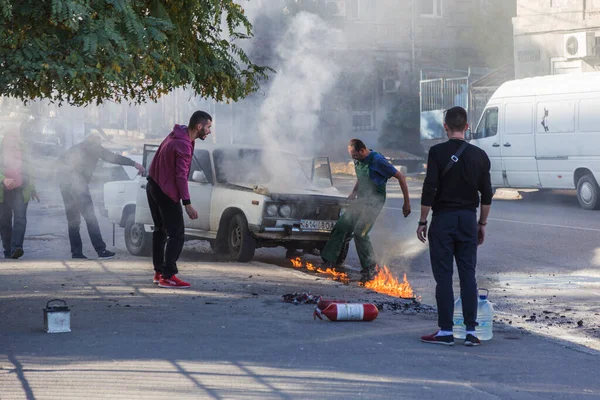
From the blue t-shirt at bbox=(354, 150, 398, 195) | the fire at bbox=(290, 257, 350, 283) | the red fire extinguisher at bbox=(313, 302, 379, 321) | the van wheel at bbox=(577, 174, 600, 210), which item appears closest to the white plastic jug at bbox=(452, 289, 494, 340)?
the red fire extinguisher at bbox=(313, 302, 379, 321)

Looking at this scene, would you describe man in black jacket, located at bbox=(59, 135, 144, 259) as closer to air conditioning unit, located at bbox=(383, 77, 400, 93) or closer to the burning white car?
the burning white car

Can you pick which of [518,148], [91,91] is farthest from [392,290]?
[518,148]

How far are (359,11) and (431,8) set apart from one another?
6184 mm

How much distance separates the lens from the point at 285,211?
12.6 m


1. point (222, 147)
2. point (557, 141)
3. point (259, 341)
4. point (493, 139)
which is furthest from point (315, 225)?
point (493, 139)

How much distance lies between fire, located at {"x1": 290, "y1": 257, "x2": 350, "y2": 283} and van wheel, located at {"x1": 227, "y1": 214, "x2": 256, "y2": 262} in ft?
2.78

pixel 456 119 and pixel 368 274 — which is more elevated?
pixel 456 119

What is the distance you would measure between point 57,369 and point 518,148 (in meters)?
17.5

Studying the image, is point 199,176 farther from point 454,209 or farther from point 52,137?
point 52,137

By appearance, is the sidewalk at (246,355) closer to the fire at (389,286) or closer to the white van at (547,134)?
the fire at (389,286)

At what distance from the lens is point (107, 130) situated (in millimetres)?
52188

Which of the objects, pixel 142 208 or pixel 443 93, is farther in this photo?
pixel 443 93

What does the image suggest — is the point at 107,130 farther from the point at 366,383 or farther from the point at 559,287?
the point at 366,383

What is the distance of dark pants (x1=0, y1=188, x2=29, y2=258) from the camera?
42.8 feet
